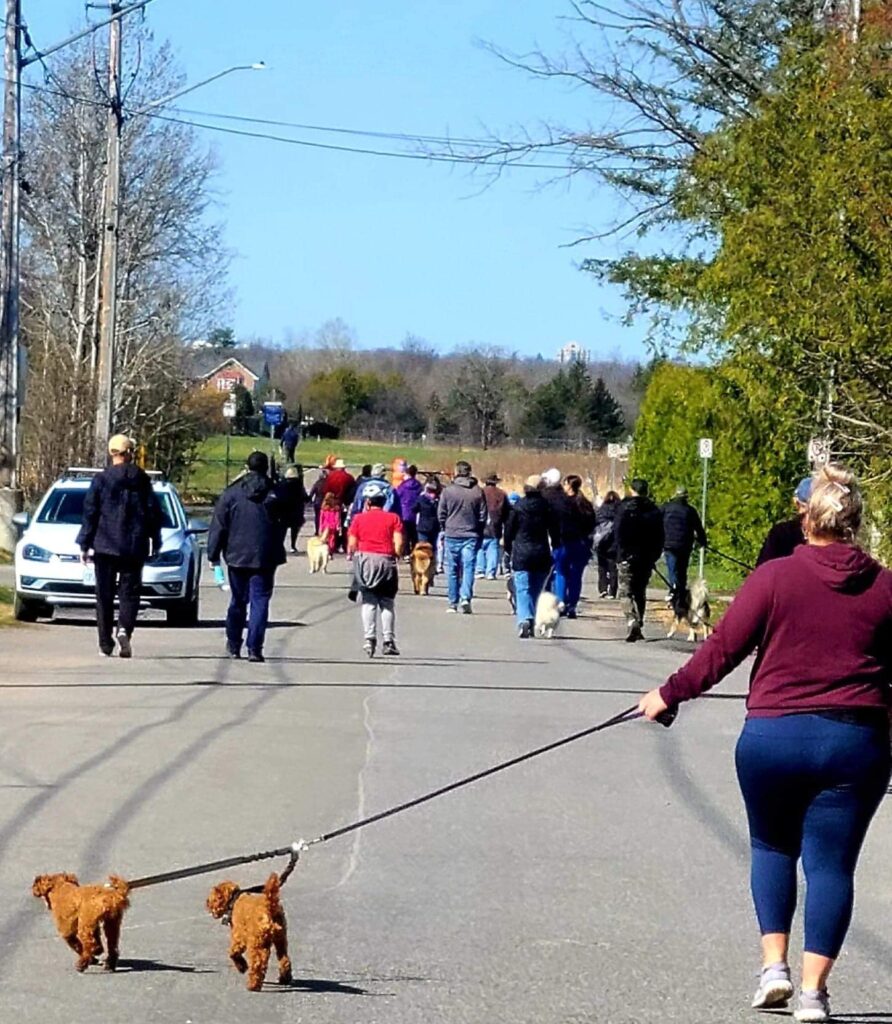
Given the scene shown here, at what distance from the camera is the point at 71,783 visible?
34.1 feet

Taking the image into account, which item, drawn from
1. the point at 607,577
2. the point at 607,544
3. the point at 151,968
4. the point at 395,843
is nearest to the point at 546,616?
the point at 607,544

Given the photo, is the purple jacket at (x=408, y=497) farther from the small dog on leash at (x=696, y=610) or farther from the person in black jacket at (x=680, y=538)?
the small dog on leash at (x=696, y=610)

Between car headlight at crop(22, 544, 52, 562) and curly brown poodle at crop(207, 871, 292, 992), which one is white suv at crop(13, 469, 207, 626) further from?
curly brown poodle at crop(207, 871, 292, 992)

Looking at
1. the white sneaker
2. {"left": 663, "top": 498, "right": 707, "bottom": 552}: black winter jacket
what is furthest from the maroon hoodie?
{"left": 663, "top": 498, "right": 707, "bottom": 552}: black winter jacket

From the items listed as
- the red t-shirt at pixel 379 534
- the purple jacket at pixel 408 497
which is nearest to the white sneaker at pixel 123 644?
the red t-shirt at pixel 379 534

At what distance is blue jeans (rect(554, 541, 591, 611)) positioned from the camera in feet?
80.0

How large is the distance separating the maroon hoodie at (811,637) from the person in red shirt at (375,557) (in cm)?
1143

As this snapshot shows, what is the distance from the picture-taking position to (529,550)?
21.3 m

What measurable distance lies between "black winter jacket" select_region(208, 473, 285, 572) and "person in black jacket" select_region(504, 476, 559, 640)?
183 inches

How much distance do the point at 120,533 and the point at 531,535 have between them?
6.03 m

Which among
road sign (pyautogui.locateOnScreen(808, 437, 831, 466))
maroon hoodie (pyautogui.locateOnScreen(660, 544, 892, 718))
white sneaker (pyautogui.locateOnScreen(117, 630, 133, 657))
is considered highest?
road sign (pyautogui.locateOnScreen(808, 437, 831, 466))

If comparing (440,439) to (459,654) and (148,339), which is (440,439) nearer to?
(148,339)

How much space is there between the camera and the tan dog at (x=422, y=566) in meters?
28.7

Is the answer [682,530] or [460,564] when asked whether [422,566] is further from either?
[682,530]
